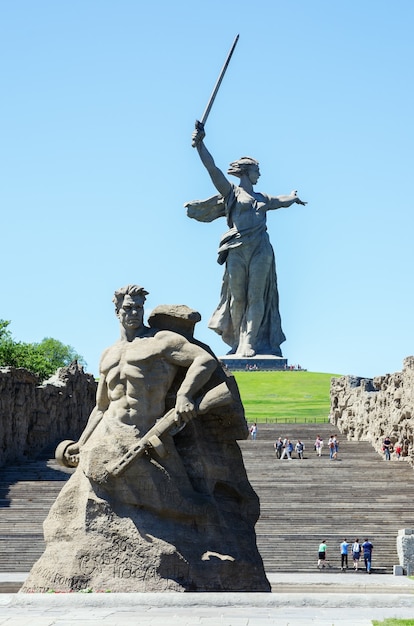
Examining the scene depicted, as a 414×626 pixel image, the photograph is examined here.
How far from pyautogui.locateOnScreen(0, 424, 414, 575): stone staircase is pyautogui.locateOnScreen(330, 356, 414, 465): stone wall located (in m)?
0.88

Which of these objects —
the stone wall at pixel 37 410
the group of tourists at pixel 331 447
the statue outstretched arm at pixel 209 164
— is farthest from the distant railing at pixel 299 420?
the group of tourists at pixel 331 447

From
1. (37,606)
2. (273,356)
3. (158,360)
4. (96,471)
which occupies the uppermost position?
(273,356)

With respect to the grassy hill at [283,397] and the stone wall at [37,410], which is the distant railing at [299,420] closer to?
the grassy hill at [283,397]

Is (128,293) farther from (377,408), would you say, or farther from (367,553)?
(377,408)

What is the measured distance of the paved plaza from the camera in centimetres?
1138

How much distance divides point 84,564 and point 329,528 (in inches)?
548

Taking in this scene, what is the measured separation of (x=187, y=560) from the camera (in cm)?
1398

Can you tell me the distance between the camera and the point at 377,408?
37406mm

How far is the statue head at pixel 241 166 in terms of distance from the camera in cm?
4712

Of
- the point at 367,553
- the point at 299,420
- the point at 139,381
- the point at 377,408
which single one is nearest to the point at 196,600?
the point at 139,381

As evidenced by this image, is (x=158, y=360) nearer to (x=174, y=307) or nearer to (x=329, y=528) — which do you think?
(x=174, y=307)

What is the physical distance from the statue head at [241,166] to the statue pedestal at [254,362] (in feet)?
21.4

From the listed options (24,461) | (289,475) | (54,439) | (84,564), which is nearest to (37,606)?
(84,564)

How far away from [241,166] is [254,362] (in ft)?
23.5
